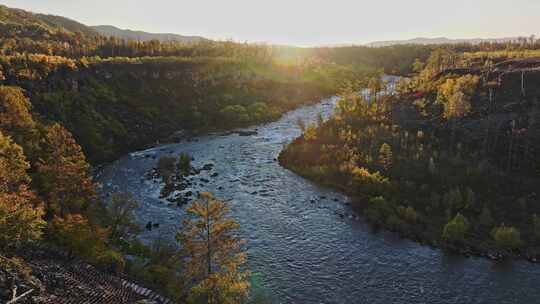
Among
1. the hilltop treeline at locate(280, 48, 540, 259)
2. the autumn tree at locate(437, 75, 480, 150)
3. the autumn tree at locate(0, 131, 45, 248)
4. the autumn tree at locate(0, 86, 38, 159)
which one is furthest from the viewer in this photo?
the autumn tree at locate(437, 75, 480, 150)

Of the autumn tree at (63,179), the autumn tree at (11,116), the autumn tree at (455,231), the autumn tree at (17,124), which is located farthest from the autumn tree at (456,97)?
the autumn tree at (11,116)

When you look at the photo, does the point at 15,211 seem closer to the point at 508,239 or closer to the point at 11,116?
the point at 11,116

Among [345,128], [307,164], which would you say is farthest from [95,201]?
[345,128]

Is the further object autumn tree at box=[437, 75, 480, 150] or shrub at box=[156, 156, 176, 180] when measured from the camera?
autumn tree at box=[437, 75, 480, 150]

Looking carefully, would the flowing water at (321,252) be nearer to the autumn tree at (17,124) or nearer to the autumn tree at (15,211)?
the autumn tree at (17,124)

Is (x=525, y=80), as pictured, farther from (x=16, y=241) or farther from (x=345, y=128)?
(x=16, y=241)

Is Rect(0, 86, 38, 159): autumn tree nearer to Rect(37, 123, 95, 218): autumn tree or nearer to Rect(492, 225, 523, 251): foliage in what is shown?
Rect(37, 123, 95, 218): autumn tree

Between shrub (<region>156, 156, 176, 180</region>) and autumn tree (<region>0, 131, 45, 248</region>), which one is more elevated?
autumn tree (<region>0, 131, 45, 248</region>)

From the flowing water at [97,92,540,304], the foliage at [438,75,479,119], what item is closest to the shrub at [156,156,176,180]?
the flowing water at [97,92,540,304]

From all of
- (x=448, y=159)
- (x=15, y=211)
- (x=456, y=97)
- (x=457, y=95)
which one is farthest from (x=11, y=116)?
(x=457, y=95)
